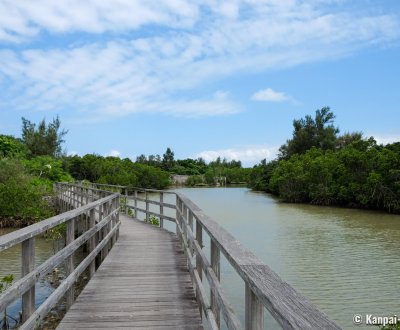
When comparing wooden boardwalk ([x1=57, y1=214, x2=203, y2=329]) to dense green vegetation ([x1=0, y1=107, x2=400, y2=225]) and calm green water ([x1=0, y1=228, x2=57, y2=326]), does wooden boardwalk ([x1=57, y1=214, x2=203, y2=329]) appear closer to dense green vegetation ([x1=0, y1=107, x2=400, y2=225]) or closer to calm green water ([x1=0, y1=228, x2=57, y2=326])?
calm green water ([x1=0, y1=228, x2=57, y2=326])

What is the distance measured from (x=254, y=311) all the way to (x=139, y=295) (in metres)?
3.63

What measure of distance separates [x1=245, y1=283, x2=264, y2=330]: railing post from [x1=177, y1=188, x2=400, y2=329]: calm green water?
267 inches

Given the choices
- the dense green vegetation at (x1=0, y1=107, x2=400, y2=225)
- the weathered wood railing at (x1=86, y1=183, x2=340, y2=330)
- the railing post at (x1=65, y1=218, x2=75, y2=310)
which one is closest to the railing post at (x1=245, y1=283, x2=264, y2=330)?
the weathered wood railing at (x1=86, y1=183, x2=340, y2=330)

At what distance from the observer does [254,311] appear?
7.03 ft

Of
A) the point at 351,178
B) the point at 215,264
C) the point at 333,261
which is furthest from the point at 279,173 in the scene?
the point at 215,264

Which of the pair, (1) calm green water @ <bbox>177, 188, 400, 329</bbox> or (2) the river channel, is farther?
(1) calm green water @ <bbox>177, 188, 400, 329</bbox>

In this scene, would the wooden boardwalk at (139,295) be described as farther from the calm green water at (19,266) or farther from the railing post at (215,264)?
the calm green water at (19,266)

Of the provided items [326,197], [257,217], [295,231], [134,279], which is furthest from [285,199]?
[134,279]

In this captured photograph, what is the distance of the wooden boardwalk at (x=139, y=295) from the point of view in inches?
177

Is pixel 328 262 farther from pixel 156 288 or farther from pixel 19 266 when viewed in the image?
pixel 156 288

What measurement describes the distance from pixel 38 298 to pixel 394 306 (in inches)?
293

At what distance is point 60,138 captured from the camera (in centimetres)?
5309

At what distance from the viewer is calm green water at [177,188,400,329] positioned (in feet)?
32.8

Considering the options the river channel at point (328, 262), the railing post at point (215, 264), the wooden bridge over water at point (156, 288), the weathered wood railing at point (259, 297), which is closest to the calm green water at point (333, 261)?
the river channel at point (328, 262)
